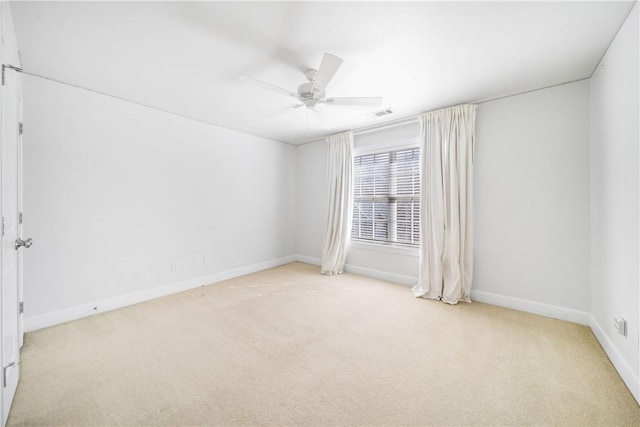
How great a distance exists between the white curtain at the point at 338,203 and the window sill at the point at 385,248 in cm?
18

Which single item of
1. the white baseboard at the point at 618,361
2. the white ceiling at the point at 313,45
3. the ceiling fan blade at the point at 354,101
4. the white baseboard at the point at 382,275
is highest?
the white ceiling at the point at 313,45

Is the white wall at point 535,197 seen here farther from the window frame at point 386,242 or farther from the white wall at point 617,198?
the window frame at point 386,242

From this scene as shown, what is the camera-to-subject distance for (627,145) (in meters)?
1.70

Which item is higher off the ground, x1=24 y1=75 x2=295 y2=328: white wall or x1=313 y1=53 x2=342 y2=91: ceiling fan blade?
x1=313 y1=53 x2=342 y2=91: ceiling fan blade

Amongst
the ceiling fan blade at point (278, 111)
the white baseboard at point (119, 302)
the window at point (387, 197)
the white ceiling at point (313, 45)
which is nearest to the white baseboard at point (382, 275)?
the window at point (387, 197)

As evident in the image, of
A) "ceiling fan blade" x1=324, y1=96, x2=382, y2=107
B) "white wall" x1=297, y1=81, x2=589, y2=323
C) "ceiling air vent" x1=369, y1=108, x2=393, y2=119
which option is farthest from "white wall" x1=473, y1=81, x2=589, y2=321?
"ceiling fan blade" x1=324, y1=96, x2=382, y2=107

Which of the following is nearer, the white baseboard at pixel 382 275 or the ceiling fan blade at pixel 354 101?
the ceiling fan blade at pixel 354 101

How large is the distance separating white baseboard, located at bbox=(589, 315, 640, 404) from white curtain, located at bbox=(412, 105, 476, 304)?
3.38ft

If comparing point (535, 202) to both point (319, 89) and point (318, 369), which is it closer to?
point (319, 89)

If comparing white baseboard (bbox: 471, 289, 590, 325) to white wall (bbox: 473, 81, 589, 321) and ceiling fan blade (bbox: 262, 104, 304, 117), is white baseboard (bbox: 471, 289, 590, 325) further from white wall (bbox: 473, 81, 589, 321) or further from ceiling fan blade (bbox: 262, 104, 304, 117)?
ceiling fan blade (bbox: 262, 104, 304, 117)

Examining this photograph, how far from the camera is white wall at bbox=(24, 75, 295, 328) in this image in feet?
7.79

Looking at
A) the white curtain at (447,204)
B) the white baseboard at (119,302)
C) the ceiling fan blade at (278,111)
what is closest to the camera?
the white baseboard at (119,302)

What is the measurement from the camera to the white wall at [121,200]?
2.37m

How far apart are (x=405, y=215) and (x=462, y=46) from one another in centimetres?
225
